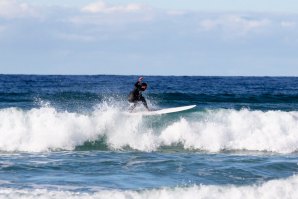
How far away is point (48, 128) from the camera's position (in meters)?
24.0

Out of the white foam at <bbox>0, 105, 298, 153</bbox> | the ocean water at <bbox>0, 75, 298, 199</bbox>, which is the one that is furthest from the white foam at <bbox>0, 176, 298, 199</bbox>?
the white foam at <bbox>0, 105, 298, 153</bbox>

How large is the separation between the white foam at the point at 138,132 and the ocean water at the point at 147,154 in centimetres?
4

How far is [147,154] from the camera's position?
21.2 metres

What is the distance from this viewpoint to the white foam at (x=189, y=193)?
14.2m

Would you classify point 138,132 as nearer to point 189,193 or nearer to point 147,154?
point 147,154

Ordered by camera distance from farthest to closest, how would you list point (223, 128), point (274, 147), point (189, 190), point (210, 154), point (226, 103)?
point (226, 103) < point (223, 128) < point (274, 147) < point (210, 154) < point (189, 190)

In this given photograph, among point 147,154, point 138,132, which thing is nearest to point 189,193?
point 147,154

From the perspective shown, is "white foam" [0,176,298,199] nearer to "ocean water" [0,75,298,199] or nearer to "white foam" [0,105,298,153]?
"ocean water" [0,75,298,199]

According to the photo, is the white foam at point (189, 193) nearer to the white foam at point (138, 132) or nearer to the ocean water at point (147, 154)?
the ocean water at point (147, 154)

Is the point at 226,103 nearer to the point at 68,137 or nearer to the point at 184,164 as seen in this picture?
the point at 68,137

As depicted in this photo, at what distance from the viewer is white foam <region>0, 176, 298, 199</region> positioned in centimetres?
1419

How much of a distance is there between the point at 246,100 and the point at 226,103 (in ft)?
7.68

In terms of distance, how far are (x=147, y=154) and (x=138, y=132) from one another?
3.13 m

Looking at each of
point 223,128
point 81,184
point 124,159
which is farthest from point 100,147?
point 81,184
